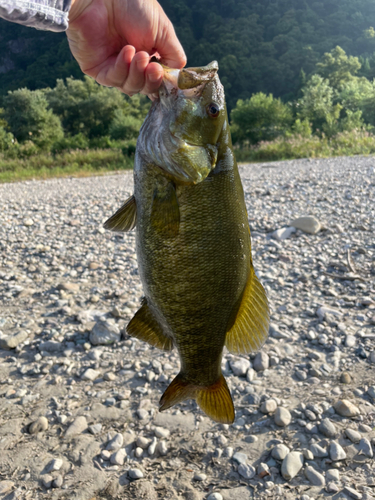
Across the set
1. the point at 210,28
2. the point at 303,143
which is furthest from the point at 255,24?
the point at 303,143

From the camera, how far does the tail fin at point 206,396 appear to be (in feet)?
6.54

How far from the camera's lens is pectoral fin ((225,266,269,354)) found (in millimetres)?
1963

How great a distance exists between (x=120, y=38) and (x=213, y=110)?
116 cm

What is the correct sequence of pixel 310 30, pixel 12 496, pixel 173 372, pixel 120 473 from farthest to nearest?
pixel 310 30 < pixel 173 372 < pixel 120 473 < pixel 12 496

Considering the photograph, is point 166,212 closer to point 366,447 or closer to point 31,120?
point 366,447

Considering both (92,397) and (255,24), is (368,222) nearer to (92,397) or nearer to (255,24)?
(92,397)

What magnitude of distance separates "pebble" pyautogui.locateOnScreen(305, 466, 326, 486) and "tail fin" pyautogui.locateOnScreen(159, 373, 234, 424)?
159 centimetres

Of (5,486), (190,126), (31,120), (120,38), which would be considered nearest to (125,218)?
(190,126)

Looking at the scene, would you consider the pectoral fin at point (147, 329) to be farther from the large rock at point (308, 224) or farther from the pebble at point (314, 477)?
the large rock at point (308, 224)

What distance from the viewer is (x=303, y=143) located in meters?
22.9

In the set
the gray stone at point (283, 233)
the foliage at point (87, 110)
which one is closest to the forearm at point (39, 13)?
the gray stone at point (283, 233)

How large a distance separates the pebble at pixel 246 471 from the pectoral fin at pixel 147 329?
175cm

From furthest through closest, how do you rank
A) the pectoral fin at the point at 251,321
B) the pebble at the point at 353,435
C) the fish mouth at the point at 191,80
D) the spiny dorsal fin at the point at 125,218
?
the pebble at the point at 353,435, the pectoral fin at the point at 251,321, the spiny dorsal fin at the point at 125,218, the fish mouth at the point at 191,80

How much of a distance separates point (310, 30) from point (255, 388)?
84686 millimetres
